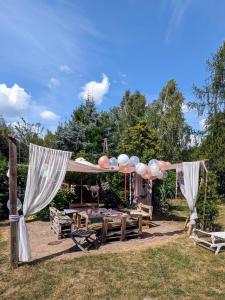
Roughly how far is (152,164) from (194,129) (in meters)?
12.3

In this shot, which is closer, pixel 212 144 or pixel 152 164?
pixel 152 164

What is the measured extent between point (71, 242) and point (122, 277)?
234 cm

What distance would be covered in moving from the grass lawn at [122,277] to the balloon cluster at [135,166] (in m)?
2.29

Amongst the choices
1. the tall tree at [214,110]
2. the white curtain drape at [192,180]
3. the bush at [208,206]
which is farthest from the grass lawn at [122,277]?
the tall tree at [214,110]

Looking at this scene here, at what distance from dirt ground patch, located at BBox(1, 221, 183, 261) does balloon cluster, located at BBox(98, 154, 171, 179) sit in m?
1.70

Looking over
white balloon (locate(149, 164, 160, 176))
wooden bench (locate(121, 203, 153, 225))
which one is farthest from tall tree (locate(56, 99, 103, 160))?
white balloon (locate(149, 164, 160, 176))

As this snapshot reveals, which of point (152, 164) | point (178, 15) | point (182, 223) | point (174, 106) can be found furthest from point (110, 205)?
point (174, 106)

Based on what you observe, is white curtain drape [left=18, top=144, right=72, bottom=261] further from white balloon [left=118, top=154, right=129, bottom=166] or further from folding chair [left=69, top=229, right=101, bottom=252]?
white balloon [left=118, top=154, right=129, bottom=166]

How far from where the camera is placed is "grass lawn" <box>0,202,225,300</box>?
13.5 ft

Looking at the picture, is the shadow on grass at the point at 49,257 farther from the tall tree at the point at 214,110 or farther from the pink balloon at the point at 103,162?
the tall tree at the point at 214,110

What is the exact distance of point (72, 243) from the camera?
21.9 ft

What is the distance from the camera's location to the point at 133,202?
1084 cm

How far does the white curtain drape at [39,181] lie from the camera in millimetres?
5172

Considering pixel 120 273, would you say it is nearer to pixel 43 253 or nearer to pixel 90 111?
pixel 43 253
